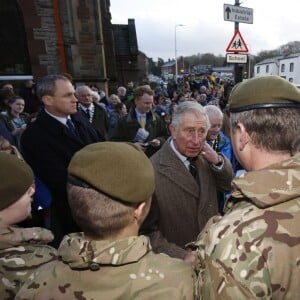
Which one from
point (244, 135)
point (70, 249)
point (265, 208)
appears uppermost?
point (244, 135)

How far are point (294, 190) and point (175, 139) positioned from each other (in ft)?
4.39

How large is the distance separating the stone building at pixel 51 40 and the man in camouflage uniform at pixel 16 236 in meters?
8.91

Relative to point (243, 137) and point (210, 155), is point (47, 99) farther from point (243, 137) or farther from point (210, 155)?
point (243, 137)

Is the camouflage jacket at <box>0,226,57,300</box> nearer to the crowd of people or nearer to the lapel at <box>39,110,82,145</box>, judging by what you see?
the crowd of people

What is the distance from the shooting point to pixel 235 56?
7348mm

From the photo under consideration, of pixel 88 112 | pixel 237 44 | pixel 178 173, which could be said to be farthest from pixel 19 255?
pixel 237 44

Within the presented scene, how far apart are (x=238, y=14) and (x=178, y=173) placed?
6.56 meters

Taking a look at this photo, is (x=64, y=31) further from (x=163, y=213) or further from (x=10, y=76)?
(x=163, y=213)

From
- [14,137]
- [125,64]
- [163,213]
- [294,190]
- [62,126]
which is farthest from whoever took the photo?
[125,64]

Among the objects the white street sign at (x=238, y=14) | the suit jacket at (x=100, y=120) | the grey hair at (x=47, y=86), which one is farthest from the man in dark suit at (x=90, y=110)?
the white street sign at (x=238, y=14)

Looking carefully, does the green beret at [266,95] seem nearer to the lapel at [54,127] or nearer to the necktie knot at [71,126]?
the lapel at [54,127]

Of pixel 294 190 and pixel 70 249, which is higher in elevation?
pixel 294 190

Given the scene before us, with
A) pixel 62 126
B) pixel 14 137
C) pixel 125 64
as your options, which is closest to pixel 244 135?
pixel 62 126

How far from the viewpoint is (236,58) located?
24.2 ft
